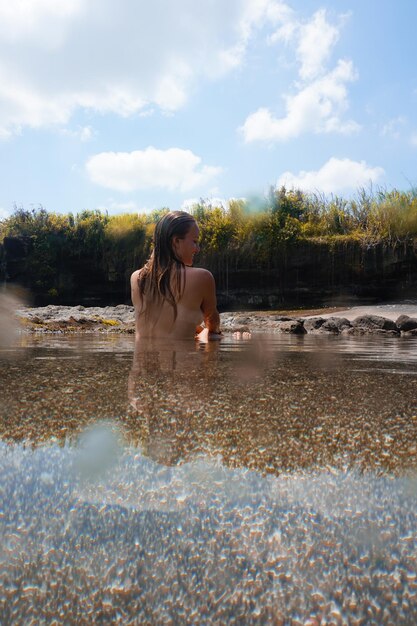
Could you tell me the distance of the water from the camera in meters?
0.49

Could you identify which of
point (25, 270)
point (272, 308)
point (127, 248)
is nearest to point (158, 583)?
point (272, 308)

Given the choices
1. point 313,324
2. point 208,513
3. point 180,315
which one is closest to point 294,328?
point 313,324

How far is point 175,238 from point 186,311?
2.08ft

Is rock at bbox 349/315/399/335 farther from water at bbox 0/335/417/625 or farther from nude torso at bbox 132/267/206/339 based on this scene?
water at bbox 0/335/417/625

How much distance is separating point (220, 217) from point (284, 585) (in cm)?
1847

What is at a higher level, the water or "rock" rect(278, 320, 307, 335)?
the water

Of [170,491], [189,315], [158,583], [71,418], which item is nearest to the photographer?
[158,583]

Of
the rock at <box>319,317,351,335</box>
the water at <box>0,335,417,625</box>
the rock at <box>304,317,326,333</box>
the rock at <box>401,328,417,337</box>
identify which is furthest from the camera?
the rock at <box>304,317,326,333</box>

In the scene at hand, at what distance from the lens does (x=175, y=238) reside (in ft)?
12.7

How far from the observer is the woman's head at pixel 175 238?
3838 millimetres

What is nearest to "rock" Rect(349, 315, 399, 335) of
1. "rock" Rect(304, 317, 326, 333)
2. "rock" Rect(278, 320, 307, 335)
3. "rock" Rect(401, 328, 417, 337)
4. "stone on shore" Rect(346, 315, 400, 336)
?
"stone on shore" Rect(346, 315, 400, 336)

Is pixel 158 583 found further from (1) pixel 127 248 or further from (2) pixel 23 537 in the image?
(1) pixel 127 248

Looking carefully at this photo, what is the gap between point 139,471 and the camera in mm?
808

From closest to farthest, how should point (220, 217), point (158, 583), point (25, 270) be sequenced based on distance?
point (158, 583) → point (220, 217) → point (25, 270)
